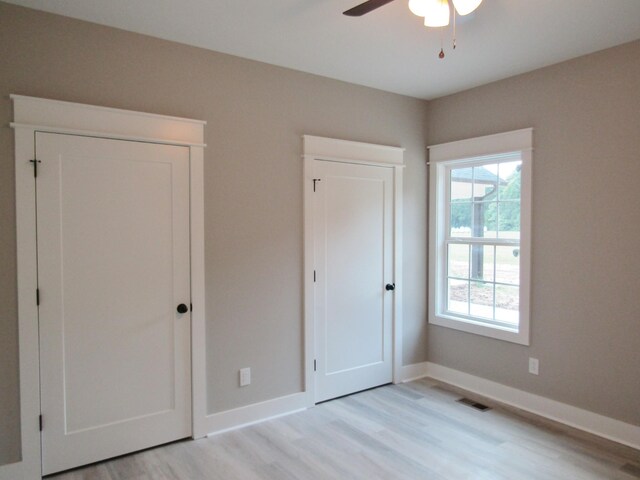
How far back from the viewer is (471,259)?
12.9ft

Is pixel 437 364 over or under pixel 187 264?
under

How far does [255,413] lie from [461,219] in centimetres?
253

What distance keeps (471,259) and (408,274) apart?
2.00 ft

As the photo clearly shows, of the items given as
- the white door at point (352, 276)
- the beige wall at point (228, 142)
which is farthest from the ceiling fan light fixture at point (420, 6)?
the white door at point (352, 276)

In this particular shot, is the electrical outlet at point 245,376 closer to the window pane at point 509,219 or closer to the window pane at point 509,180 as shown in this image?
the window pane at point 509,219

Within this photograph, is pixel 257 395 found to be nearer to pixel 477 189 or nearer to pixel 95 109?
pixel 95 109

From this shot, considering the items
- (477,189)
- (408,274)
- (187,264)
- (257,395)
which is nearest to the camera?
(187,264)

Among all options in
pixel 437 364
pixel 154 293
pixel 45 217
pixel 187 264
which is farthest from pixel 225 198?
pixel 437 364

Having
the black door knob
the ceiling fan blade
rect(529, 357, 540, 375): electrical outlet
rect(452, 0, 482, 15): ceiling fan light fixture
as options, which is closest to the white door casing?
the black door knob

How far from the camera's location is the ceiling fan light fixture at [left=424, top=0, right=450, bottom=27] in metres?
1.90

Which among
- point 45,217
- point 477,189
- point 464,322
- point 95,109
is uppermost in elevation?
point 95,109

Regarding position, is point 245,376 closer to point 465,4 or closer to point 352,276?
point 352,276

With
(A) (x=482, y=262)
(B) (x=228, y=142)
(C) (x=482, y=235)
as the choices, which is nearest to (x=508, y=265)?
(A) (x=482, y=262)

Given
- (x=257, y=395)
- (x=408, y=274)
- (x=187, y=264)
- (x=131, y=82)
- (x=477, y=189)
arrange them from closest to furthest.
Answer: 1. (x=131, y=82)
2. (x=187, y=264)
3. (x=257, y=395)
4. (x=477, y=189)
5. (x=408, y=274)
